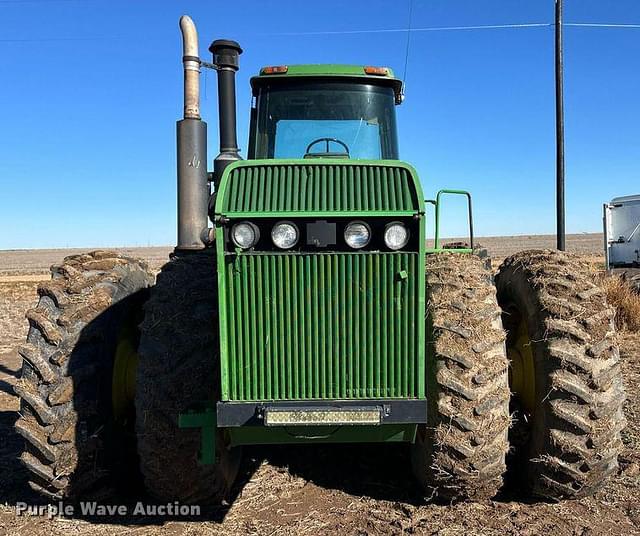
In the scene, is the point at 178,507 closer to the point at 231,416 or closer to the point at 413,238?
the point at 231,416

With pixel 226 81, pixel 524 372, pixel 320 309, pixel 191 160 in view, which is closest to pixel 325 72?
pixel 226 81

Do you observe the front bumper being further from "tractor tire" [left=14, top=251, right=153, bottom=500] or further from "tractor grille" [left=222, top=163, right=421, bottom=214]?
"tractor tire" [left=14, top=251, right=153, bottom=500]

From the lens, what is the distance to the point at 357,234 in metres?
3.22

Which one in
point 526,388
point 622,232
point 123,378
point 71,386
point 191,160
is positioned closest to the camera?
point 71,386

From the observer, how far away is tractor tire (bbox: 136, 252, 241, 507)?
11.4ft

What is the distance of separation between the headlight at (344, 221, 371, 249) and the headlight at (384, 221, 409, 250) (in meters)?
0.10

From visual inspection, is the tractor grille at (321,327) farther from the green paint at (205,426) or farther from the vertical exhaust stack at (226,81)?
the vertical exhaust stack at (226,81)

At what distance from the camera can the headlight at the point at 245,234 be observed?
3207 mm

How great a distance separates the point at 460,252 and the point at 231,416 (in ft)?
6.50

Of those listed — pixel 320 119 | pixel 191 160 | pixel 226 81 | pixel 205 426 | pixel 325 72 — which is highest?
pixel 325 72

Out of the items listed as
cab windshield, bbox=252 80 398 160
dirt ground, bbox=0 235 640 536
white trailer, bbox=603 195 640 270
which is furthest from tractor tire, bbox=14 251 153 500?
white trailer, bbox=603 195 640 270

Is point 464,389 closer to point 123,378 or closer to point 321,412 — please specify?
point 321,412

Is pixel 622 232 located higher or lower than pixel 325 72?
lower

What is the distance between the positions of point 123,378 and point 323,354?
6.16 ft
